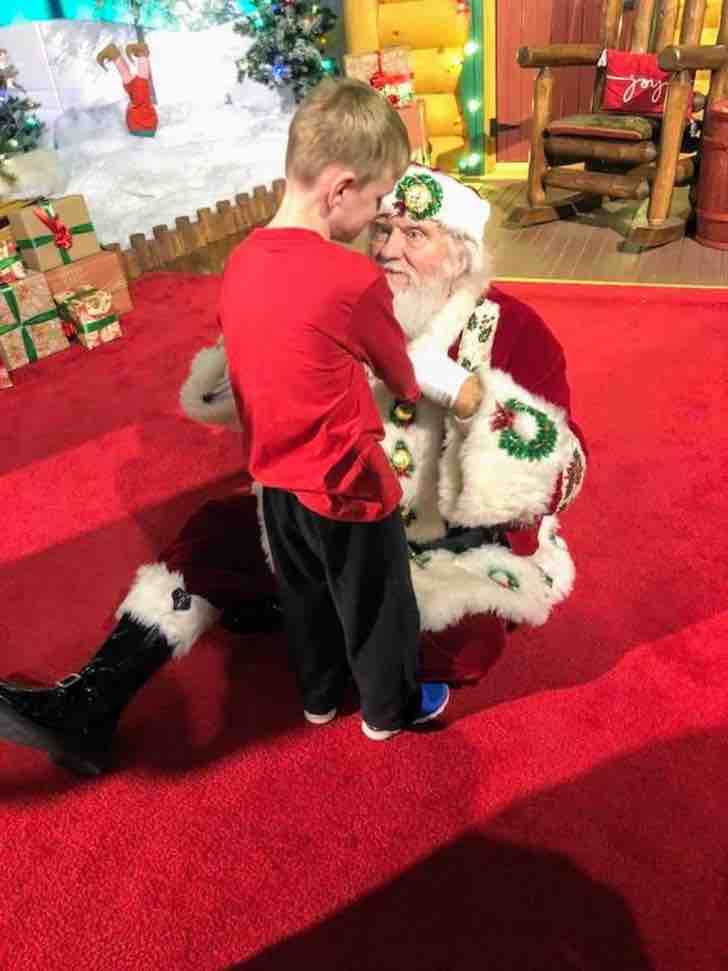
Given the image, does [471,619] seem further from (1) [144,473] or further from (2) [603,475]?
(1) [144,473]

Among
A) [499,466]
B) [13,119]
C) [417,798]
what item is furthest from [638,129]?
[13,119]

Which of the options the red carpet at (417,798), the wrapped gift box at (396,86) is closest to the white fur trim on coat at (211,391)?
the red carpet at (417,798)

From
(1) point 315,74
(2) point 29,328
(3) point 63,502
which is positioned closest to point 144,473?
(3) point 63,502

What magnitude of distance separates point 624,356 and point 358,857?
2.20 m

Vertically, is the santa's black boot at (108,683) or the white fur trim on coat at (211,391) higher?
the white fur trim on coat at (211,391)

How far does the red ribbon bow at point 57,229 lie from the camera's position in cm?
339

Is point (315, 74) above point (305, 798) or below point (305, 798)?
above

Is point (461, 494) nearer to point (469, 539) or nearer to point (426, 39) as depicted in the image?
point (469, 539)

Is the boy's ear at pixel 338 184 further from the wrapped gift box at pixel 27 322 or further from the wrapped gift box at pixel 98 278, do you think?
the wrapped gift box at pixel 98 278

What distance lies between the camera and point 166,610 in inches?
67.6

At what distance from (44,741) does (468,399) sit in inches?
→ 40.2

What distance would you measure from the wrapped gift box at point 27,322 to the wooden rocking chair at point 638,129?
270cm

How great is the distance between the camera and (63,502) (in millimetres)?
2525

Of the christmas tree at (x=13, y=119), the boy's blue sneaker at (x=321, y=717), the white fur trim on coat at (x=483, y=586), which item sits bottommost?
the boy's blue sneaker at (x=321, y=717)
